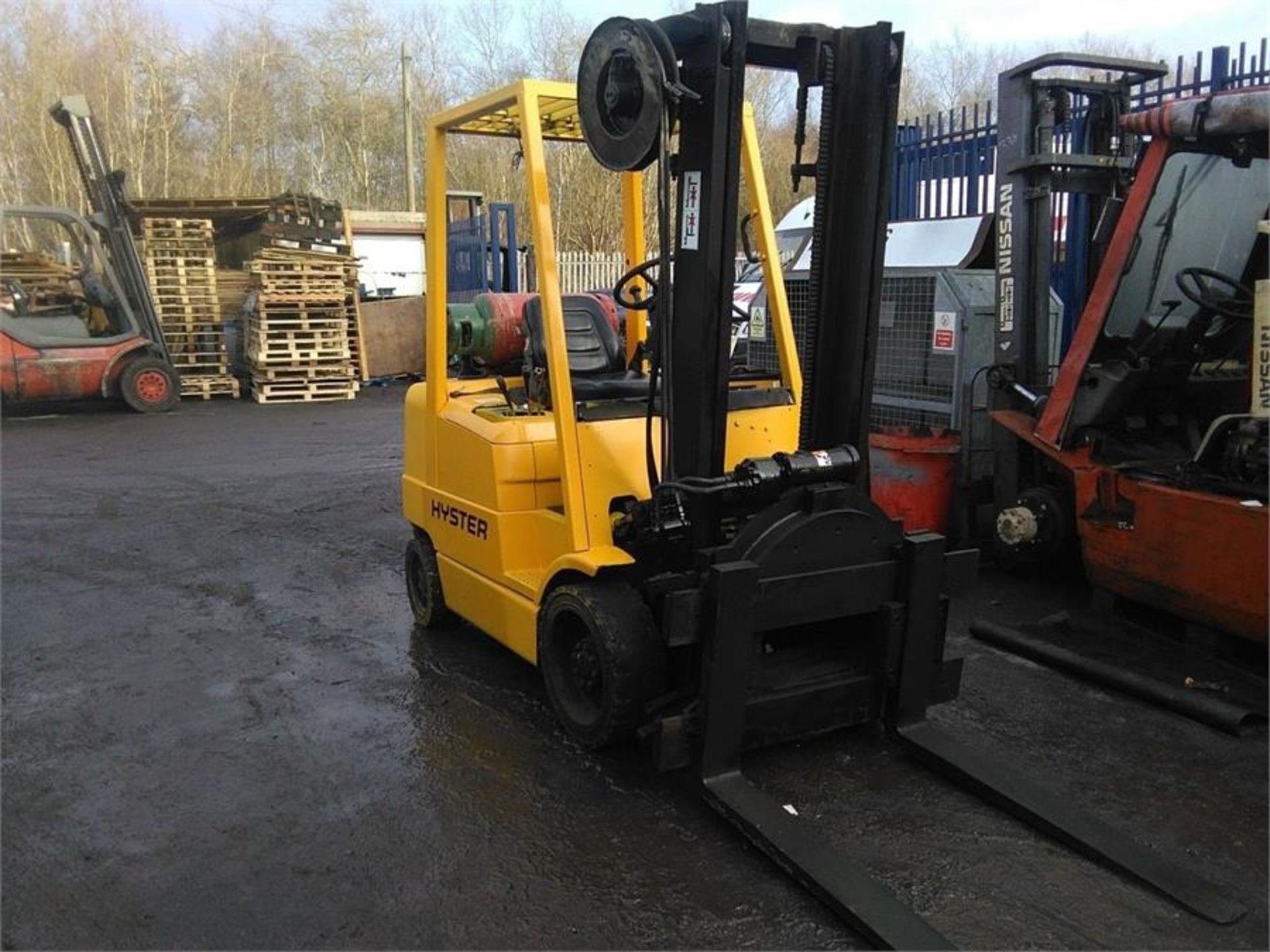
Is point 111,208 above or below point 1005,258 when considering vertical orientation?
above

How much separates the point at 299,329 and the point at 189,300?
1.85 meters

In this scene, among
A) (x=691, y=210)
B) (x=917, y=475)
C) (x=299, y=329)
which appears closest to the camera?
(x=691, y=210)

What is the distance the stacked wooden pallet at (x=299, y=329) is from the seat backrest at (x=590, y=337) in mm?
10554

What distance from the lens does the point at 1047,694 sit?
14.4ft

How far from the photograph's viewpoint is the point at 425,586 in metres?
5.12

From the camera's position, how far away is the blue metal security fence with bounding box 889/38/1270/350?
6.74 metres

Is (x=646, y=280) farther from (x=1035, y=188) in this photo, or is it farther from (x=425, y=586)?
(x=1035, y=188)

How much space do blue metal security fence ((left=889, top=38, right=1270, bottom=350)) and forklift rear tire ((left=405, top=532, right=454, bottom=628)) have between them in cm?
344

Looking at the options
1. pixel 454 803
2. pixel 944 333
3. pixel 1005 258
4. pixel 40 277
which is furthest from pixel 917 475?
pixel 40 277

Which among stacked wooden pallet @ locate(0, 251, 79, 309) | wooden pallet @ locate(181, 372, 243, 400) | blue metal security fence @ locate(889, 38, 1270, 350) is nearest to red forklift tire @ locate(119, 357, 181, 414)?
wooden pallet @ locate(181, 372, 243, 400)

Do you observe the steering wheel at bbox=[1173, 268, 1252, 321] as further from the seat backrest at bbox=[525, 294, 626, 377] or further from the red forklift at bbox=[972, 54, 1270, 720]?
the seat backrest at bbox=[525, 294, 626, 377]

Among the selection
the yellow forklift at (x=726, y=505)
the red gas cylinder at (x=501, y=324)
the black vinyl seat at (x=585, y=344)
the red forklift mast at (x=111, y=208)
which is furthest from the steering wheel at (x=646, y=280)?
the red forklift mast at (x=111, y=208)

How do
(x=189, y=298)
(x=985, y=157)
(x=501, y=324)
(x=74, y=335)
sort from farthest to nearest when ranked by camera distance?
1. (x=189, y=298)
2. (x=74, y=335)
3. (x=985, y=157)
4. (x=501, y=324)

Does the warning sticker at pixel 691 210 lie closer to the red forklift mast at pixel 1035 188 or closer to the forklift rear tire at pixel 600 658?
the forklift rear tire at pixel 600 658
